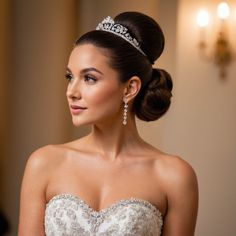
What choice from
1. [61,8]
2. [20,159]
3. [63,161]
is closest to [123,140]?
[63,161]

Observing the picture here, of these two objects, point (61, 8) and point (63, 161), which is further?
point (61, 8)

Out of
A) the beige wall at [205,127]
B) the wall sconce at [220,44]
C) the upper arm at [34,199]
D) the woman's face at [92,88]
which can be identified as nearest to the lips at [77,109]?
the woman's face at [92,88]

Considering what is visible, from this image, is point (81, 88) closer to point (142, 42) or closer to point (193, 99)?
point (142, 42)

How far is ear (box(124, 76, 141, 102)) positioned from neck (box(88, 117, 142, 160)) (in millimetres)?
87

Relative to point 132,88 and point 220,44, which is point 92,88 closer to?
point 132,88

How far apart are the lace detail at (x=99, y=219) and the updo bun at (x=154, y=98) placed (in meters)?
0.27

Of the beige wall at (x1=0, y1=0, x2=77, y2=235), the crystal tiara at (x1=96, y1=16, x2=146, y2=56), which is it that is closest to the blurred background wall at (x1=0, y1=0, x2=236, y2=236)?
the beige wall at (x1=0, y1=0, x2=77, y2=235)

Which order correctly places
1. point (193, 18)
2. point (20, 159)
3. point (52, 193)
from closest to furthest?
point (52, 193), point (20, 159), point (193, 18)

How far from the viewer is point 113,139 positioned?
156 centimetres

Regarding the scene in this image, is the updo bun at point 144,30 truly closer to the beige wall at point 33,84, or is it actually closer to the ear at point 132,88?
the ear at point 132,88

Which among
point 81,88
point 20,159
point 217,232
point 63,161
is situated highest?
point 81,88

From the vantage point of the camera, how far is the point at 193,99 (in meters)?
3.34

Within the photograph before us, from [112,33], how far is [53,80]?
1.31 meters

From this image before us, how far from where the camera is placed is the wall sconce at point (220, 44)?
3.30 metres
